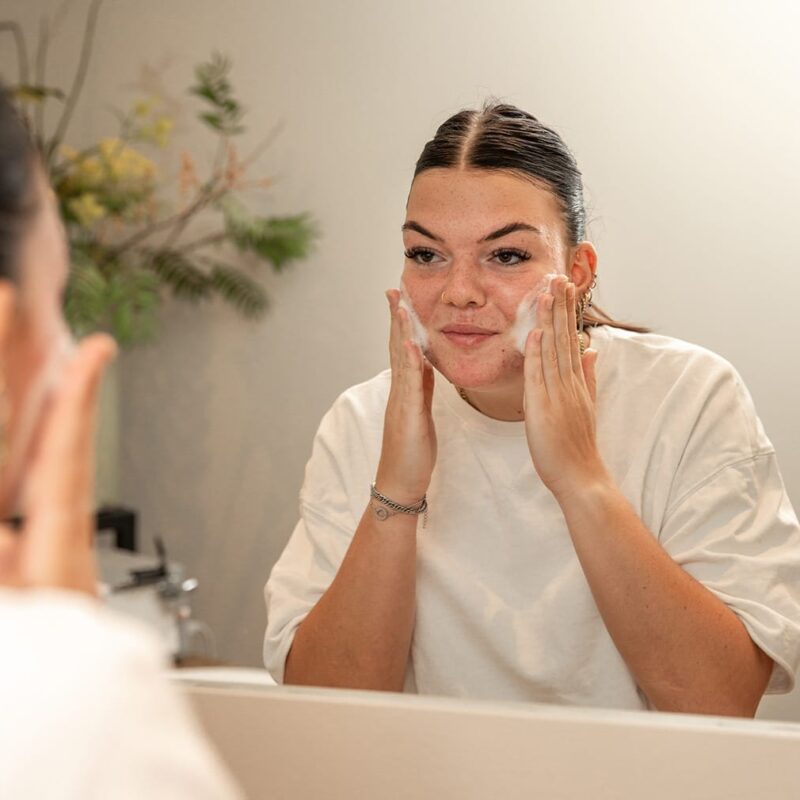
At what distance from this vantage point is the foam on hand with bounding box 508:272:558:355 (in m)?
0.78

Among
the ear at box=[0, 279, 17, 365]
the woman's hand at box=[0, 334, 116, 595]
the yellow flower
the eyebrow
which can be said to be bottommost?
the woman's hand at box=[0, 334, 116, 595]

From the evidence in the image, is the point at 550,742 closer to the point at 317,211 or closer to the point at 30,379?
the point at 30,379

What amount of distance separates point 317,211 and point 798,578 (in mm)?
499

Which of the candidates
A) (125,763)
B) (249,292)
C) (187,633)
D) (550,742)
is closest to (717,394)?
(550,742)

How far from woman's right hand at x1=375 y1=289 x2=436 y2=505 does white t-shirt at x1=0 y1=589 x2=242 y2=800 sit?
0.54m

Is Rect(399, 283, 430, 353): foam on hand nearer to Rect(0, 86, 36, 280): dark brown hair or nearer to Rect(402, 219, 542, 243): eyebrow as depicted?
Rect(402, 219, 542, 243): eyebrow

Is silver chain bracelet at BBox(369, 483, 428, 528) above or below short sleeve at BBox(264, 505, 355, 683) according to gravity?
above

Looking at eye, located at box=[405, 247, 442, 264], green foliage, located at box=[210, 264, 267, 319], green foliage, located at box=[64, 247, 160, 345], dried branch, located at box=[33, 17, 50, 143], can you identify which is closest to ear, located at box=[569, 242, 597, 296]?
eye, located at box=[405, 247, 442, 264]

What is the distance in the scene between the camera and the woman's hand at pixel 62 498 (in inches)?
11.2

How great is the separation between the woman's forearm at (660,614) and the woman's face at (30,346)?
0.50m

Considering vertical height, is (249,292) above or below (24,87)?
below

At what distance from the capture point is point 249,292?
1025 millimetres

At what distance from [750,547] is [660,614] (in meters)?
0.09

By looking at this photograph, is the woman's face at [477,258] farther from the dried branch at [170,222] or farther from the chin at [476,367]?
the dried branch at [170,222]
